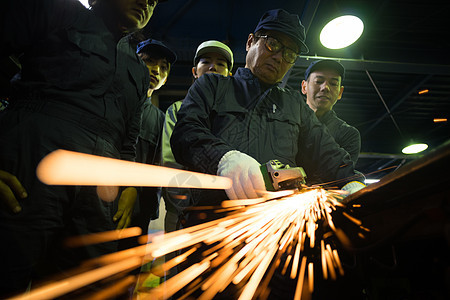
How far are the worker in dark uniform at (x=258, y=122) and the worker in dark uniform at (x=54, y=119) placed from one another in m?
0.53

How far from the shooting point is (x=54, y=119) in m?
1.30

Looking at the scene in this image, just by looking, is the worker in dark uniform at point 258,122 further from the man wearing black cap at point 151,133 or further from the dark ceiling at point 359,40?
the dark ceiling at point 359,40

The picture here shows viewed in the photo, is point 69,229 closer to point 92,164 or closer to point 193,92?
point 92,164

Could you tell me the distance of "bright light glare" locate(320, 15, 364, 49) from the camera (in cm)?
391

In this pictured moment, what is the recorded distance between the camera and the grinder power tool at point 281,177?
1.12 metres

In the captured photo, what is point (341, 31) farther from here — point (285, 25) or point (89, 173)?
point (89, 173)

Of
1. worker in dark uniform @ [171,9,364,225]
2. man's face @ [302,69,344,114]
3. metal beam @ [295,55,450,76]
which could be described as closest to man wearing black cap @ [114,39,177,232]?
worker in dark uniform @ [171,9,364,225]

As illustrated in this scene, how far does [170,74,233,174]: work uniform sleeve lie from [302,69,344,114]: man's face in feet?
7.46

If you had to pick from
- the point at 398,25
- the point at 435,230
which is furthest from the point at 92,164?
the point at 398,25

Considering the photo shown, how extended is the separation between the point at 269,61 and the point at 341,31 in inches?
123

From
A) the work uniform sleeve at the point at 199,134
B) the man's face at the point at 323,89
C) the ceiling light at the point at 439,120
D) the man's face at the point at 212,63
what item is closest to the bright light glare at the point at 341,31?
the man's face at the point at 323,89

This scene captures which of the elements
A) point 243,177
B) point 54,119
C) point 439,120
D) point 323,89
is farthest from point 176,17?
point 439,120

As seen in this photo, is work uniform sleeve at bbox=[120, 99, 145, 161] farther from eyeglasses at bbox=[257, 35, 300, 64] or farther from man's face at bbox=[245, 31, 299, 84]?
eyeglasses at bbox=[257, 35, 300, 64]

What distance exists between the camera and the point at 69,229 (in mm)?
1366
